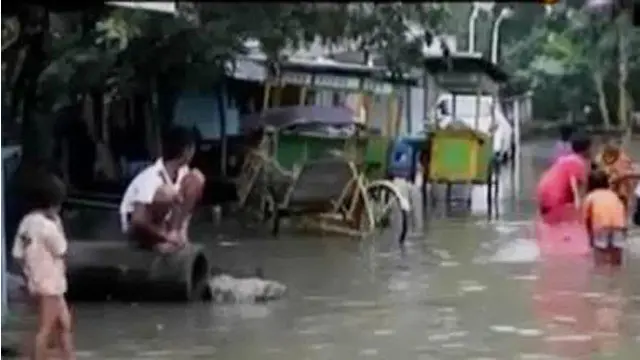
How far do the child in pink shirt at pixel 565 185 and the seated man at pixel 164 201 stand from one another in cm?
499

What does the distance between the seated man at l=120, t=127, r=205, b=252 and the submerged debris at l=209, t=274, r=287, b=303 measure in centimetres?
52

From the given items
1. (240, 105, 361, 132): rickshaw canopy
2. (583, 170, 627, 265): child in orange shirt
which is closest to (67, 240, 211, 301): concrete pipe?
(583, 170, 627, 265): child in orange shirt

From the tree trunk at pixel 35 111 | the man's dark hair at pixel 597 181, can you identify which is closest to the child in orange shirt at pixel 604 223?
the man's dark hair at pixel 597 181

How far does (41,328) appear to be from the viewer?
37.4 feet

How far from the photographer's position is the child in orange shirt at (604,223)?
58.0 ft

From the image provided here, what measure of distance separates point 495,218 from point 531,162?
793 inches

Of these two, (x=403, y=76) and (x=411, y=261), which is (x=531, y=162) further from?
(x=411, y=261)

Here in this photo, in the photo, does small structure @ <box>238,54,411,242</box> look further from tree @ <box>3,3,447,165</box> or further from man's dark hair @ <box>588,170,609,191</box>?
man's dark hair @ <box>588,170,609,191</box>

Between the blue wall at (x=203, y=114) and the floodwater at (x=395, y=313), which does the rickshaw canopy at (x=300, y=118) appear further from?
the floodwater at (x=395, y=313)

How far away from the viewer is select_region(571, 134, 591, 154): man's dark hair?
19.5 metres

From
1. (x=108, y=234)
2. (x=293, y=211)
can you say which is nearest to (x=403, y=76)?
(x=293, y=211)

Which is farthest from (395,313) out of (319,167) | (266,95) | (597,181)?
(266,95)

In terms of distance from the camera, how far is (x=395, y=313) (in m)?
14.3

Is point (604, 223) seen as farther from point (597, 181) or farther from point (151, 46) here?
point (151, 46)
